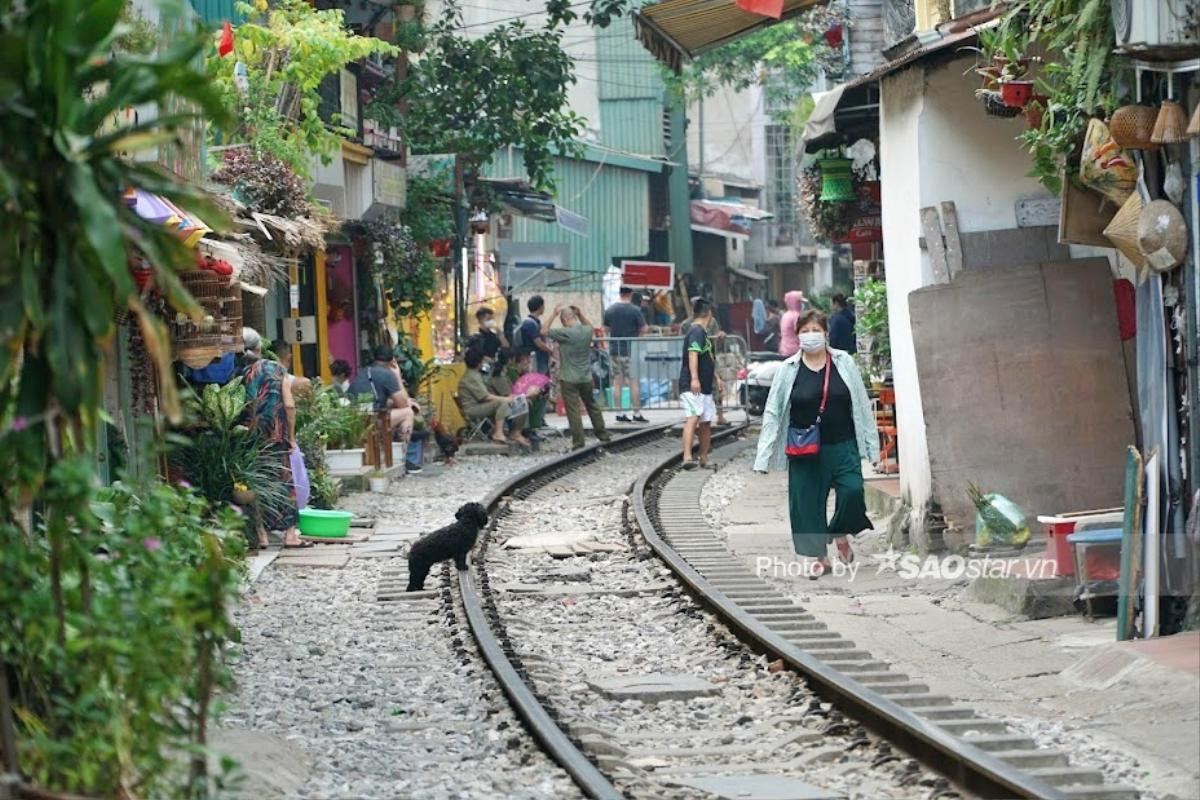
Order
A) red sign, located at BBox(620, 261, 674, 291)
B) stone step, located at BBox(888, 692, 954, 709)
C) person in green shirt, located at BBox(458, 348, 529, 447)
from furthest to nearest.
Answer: red sign, located at BBox(620, 261, 674, 291) < person in green shirt, located at BBox(458, 348, 529, 447) < stone step, located at BBox(888, 692, 954, 709)

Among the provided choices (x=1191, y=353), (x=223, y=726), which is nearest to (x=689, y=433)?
(x=1191, y=353)

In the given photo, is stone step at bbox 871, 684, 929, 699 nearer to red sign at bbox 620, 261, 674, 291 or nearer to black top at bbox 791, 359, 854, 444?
black top at bbox 791, 359, 854, 444

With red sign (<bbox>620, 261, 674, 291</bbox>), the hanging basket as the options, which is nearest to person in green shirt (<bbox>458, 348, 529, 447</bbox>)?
red sign (<bbox>620, 261, 674, 291</bbox>)

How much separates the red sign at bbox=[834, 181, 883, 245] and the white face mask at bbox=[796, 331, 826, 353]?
6.00 meters

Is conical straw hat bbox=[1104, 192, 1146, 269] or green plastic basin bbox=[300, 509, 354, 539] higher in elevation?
conical straw hat bbox=[1104, 192, 1146, 269]

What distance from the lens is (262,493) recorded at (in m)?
14.5

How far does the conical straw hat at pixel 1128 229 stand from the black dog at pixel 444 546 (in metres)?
4.81

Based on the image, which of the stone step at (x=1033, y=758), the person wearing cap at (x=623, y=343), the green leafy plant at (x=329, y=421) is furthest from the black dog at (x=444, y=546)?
the person wearing cap at (x=623, y=343)

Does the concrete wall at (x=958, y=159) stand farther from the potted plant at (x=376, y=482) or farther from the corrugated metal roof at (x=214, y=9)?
the potted plant at (x=376, y=482)

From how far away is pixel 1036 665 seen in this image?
29.6ft

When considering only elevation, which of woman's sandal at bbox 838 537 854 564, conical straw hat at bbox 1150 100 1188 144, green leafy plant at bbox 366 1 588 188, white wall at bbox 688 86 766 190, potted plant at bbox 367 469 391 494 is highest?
white wall at bbox 688 86 766 190

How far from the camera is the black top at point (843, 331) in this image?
68.3 feet

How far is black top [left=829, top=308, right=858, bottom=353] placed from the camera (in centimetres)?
2083

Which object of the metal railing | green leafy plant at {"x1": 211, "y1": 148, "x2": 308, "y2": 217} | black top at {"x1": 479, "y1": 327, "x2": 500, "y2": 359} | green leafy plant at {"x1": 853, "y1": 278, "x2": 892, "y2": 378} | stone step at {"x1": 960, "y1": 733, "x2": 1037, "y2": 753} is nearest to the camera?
stone step at {"x1": 960, "y1": 733, "x2": 1037, "y2": 753}
